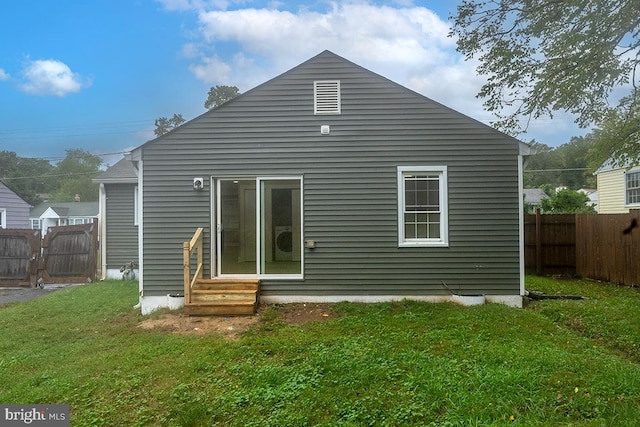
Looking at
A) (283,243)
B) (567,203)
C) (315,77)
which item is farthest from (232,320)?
(567,203)

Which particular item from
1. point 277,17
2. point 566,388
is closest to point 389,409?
point 566,388

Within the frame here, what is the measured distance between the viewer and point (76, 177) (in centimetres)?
4359

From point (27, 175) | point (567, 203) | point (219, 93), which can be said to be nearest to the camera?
point (567, 203)

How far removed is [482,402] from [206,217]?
16.5 ft

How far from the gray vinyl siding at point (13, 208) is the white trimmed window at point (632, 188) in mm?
26179

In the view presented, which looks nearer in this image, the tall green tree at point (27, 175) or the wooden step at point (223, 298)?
the wooden step at point (223, 298)

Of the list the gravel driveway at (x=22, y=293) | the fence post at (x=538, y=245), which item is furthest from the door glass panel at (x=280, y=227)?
the fence post at (x=538, y=245)

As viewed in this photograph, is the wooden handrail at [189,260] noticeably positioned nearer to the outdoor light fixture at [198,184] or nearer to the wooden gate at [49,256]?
the outdoor light fixture at [198,184]

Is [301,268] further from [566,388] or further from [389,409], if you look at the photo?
[566,388]

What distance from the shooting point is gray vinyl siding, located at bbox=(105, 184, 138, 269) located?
32.1 feet

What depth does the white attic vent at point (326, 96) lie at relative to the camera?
252 inches

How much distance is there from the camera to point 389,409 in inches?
110

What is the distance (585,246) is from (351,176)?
6.74 m

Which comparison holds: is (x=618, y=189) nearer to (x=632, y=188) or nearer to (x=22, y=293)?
(x=632, y=188)
